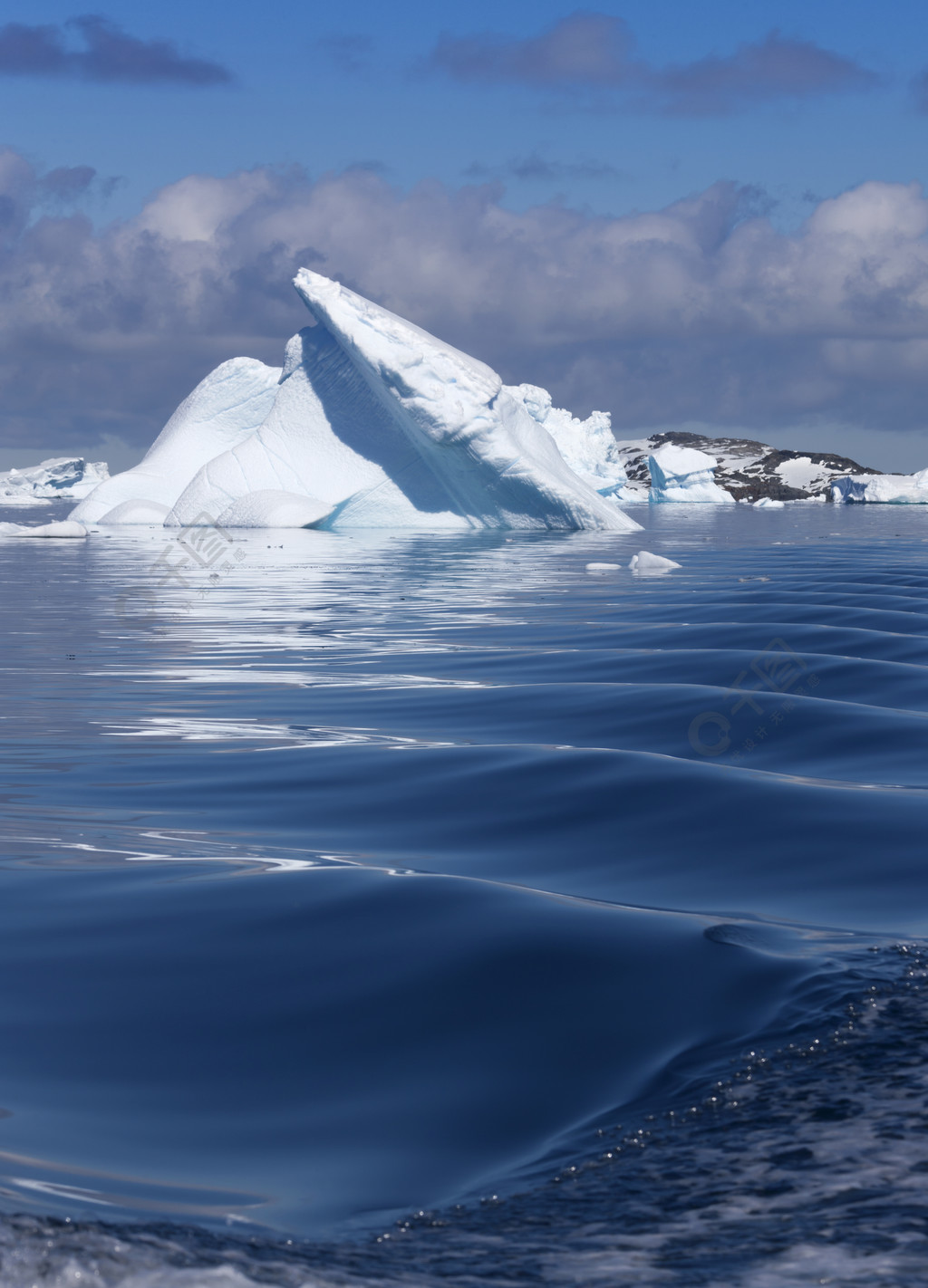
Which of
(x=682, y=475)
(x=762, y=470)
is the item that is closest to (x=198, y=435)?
(x=682, y=475)

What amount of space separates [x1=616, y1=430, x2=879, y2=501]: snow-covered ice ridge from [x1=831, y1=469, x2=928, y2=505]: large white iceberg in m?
21.7

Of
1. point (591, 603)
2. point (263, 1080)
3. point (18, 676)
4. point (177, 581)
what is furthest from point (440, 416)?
point (263, 1080)

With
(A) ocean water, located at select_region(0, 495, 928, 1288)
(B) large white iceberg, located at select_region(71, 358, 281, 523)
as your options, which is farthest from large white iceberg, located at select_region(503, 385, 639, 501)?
(A) ocean water, located at select_region(0, 495, 928, 1288)

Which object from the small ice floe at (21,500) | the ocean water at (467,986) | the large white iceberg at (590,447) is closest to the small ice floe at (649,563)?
the ocean water at (467,986)

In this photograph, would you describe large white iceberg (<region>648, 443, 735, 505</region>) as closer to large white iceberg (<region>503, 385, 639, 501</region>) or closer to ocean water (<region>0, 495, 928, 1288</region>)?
large white iceberg (<region>503, 385, 639, 501</region>)

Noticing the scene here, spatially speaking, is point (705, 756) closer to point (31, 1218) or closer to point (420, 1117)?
point (420, 1117)

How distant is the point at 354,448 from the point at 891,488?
55.6 meters

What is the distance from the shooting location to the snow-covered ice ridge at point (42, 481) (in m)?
94.3

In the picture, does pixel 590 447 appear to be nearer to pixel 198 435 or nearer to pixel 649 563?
pixel 198 435

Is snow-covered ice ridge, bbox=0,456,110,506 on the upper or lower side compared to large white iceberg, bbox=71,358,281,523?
upper

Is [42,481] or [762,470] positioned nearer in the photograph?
[42,481]

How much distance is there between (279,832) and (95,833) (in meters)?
0.61

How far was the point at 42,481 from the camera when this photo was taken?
9575cm

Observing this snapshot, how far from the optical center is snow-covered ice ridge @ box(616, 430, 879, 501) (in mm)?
116938
